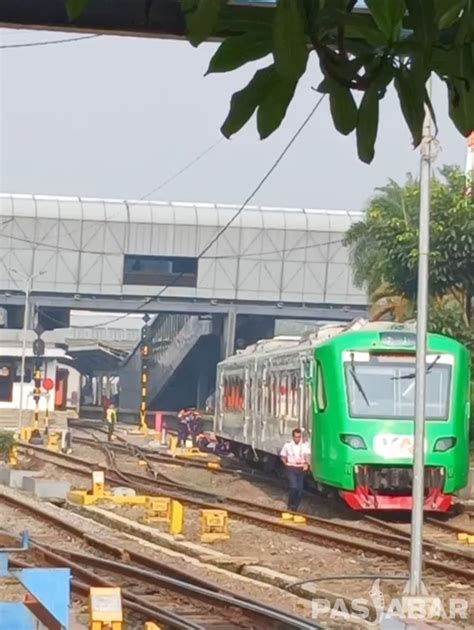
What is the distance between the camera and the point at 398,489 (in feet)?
62.6

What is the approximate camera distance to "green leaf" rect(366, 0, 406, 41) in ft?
7.93

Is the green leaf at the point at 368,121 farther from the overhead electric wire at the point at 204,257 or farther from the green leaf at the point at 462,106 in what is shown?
the overhead electric wire at the point at 204,257

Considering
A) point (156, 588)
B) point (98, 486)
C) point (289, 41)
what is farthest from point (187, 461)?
point (289, 41)

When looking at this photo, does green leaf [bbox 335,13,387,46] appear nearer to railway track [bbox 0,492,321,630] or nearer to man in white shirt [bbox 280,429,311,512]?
railway track [bbox 0,492,321,630]

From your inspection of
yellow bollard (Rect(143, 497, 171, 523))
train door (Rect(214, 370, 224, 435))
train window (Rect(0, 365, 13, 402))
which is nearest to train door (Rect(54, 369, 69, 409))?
train window (Rect(0, 365, 13, 402))

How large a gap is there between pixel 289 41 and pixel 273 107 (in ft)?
0.58

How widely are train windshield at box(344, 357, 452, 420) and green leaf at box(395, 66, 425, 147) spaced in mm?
16564

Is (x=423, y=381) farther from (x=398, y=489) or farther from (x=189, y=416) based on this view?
(x=189, y=416)

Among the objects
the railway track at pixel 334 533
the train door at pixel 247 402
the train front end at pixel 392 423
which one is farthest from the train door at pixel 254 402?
the train front end at pixel 392 423

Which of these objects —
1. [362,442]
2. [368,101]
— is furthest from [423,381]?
[368,101]

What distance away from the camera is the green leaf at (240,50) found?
2.54 meters

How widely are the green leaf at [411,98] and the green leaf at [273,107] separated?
227 millimetres

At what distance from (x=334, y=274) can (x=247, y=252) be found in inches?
159

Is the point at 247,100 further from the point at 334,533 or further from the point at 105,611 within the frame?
the point at 334,533
